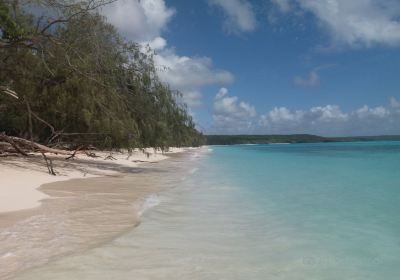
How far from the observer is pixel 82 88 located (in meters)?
16.2

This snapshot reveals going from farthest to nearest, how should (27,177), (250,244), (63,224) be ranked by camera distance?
(27,177) < (63,224) < (250,244)

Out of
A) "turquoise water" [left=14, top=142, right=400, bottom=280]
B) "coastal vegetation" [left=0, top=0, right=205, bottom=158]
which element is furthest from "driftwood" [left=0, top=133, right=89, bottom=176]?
"turquoise water" [left=14, top=142, right=400, bottom=280]

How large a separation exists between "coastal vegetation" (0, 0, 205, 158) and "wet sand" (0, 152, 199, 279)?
17.4 feet

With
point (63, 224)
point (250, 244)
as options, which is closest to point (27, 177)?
point (63, 224)

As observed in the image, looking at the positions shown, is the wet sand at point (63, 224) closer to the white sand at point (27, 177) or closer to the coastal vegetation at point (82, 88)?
the white sand at point (27, 177)

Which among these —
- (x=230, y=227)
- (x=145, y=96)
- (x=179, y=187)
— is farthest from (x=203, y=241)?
(x=145, y=96)

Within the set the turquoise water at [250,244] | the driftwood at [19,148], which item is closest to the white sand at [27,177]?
the driftwood at [19,148]

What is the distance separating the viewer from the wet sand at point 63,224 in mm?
4953

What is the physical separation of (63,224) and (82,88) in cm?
1036

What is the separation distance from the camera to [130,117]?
17078 mm

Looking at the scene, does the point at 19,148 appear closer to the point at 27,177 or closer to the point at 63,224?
the point at 27,177

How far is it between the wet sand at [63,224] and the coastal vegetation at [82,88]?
5295 millimetres

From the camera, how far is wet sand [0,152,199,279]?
4953 mm

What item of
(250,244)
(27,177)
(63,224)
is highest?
(27,177)
